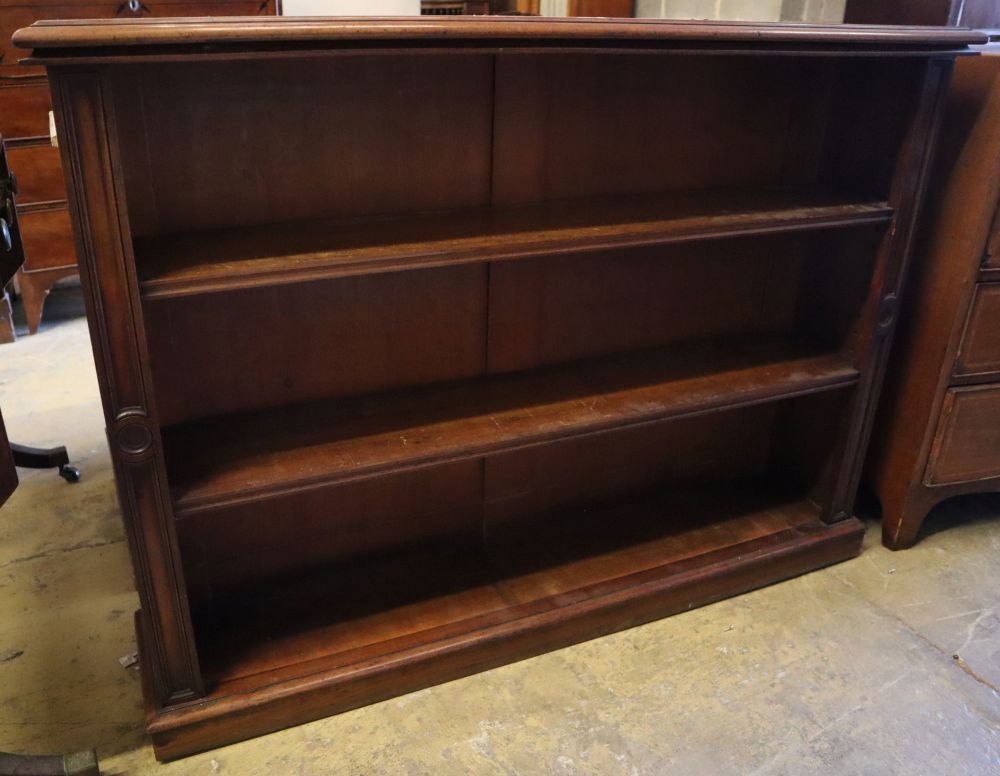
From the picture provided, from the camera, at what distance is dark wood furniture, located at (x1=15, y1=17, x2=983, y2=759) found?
4.30ft

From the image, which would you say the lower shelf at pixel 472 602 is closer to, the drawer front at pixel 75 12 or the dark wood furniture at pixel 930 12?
the dark wood furniture at pixel 930 12

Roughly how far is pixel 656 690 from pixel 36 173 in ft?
9.60

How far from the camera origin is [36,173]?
312 centimetres

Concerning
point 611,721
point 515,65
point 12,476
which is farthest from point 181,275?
point 611,721

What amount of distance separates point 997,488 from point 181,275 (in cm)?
200

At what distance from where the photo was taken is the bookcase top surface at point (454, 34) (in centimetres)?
105

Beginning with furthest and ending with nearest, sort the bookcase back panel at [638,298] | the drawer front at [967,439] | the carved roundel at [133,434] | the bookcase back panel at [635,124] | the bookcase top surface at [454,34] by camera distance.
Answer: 1. the drawer front at [967,439]
2. the bookcase back panel at [638,298]
3. the bookcase back panel at [635,124]
4. the carved roundel at [133,434]
5. the bookcase top surface at [454,34]

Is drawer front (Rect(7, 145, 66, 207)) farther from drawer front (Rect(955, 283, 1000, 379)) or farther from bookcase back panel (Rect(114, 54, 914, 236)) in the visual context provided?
drawer front (Rect(955, 283, 1000, 379))

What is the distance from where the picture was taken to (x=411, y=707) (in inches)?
62.7

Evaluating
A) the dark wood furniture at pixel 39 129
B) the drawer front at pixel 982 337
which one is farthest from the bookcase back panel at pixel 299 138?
the dark wood furniture at pixel 39 129

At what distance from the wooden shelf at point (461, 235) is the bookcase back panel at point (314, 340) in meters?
0.14

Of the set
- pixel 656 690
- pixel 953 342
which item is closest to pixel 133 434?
pixel 656 690

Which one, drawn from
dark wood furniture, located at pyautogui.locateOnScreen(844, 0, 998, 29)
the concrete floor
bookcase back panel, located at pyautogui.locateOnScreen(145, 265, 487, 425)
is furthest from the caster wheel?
dark wood furniture, located at pyautogui.locateOnScreen(844, 0, 998, 29)

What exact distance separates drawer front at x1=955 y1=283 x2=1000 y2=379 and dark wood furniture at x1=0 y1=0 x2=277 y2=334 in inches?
111
